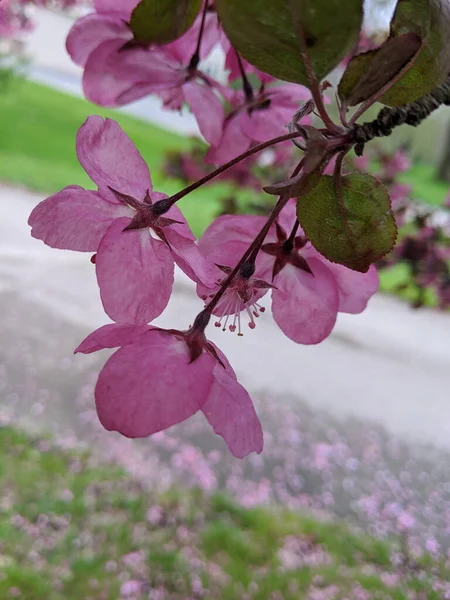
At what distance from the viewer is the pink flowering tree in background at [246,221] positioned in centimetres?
11

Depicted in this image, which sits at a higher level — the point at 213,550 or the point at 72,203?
the point at 72,203

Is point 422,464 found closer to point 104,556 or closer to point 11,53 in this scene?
point 104,556

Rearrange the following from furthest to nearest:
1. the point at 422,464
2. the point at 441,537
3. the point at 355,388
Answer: the point at 355,388 < the point at 422,464 < the point at 441,537

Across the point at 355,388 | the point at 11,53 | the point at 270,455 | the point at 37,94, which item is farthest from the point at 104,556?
the point at 37,94

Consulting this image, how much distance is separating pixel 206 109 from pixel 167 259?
0.07 metres

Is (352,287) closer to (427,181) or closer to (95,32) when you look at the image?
(95,32)

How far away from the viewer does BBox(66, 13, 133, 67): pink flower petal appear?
0.63 feet

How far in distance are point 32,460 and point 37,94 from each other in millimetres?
2622

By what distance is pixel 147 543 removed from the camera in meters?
0.81

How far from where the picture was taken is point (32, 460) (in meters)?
0.93

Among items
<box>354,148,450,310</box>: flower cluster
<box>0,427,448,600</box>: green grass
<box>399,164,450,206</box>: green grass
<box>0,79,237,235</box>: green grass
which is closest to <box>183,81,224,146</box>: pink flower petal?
<box>354,148,450,310</box>: flower cluster

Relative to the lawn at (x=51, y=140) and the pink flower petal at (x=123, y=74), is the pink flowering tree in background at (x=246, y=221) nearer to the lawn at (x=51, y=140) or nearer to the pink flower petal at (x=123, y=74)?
the pink flower petal at (x=123, y=74)

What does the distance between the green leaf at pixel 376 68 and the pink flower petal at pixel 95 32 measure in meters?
0.09

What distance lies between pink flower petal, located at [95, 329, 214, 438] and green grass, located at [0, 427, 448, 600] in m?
0.65
